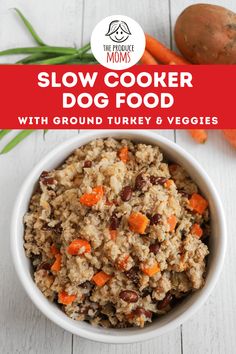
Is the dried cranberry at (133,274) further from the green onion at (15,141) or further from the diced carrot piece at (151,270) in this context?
the green onion at (15,141)

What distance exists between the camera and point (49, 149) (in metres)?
2.23

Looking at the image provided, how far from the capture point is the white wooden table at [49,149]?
6.58 ft

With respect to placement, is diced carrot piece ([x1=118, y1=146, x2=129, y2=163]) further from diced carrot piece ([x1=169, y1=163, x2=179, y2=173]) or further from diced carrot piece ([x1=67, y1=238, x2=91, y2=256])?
diced carrot piece ([x1=67, y1=238, x2=91, y2=256])

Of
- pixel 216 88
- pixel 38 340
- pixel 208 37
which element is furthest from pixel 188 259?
pixel 208 37

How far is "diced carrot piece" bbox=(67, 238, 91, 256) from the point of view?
1.57 meters

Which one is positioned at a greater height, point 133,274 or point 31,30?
point 31,30

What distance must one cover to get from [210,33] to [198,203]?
2.81 ft

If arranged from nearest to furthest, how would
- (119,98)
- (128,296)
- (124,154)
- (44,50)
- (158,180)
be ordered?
1. (128,296)
2. (158,180)
3. (124,154)
4. (119,98)
5. (44,50)

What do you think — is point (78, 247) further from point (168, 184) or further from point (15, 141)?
point (15, 141)

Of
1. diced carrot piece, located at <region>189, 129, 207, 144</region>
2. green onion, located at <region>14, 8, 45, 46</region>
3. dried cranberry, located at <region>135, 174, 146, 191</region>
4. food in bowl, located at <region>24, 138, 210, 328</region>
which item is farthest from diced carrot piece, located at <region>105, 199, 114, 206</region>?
green onion, located at <region>14, 8, 45, 46</region>

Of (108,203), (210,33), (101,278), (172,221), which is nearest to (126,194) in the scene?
(108,203)

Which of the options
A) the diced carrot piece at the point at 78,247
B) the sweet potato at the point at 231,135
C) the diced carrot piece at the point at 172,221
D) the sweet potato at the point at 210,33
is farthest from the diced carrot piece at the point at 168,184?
the sweet potato at the point at 210,33

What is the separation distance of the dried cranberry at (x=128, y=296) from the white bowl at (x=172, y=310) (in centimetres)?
13

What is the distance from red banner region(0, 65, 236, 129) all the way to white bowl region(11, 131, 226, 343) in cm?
37
